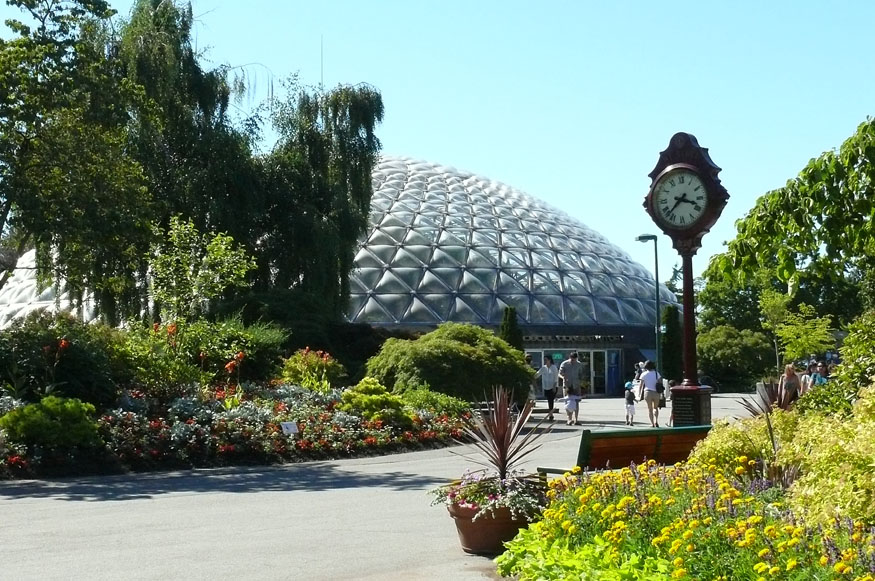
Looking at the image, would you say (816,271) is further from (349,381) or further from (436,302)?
(436,302)

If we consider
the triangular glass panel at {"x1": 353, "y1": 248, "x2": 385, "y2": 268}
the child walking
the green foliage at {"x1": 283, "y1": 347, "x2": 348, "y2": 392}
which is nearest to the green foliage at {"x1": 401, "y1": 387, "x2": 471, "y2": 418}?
the green foliage at {"x1": 283, "y1": 347, "x2": 348, "y2": 392}

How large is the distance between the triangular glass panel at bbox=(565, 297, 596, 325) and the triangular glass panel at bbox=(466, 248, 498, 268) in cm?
422

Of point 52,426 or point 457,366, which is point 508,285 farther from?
point 52,426

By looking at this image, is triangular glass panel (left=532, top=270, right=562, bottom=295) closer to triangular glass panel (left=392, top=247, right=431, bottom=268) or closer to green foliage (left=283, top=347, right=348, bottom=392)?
triangular glass panel (left=392, top=247, right=431, bottom=268)

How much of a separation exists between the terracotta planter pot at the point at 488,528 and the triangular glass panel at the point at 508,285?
133ft

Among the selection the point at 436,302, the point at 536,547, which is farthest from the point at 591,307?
the point at 536,547

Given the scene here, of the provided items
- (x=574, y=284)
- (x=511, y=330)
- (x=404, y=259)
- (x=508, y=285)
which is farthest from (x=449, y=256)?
(x=511, y=330)

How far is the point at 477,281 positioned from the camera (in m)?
49.0

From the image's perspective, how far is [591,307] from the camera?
168ft

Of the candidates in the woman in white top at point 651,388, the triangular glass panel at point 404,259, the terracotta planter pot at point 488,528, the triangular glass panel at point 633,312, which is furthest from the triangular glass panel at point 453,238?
the terracotta planter pot at point 488,528

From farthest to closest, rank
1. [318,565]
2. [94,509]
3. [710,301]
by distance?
[710,301]
[94,509]
[318,565]

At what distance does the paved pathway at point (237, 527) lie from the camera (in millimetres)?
7926

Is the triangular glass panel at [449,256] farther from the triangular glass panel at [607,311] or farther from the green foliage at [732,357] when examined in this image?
the green foliage at [732,357]

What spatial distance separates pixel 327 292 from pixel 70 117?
46.5 ft
